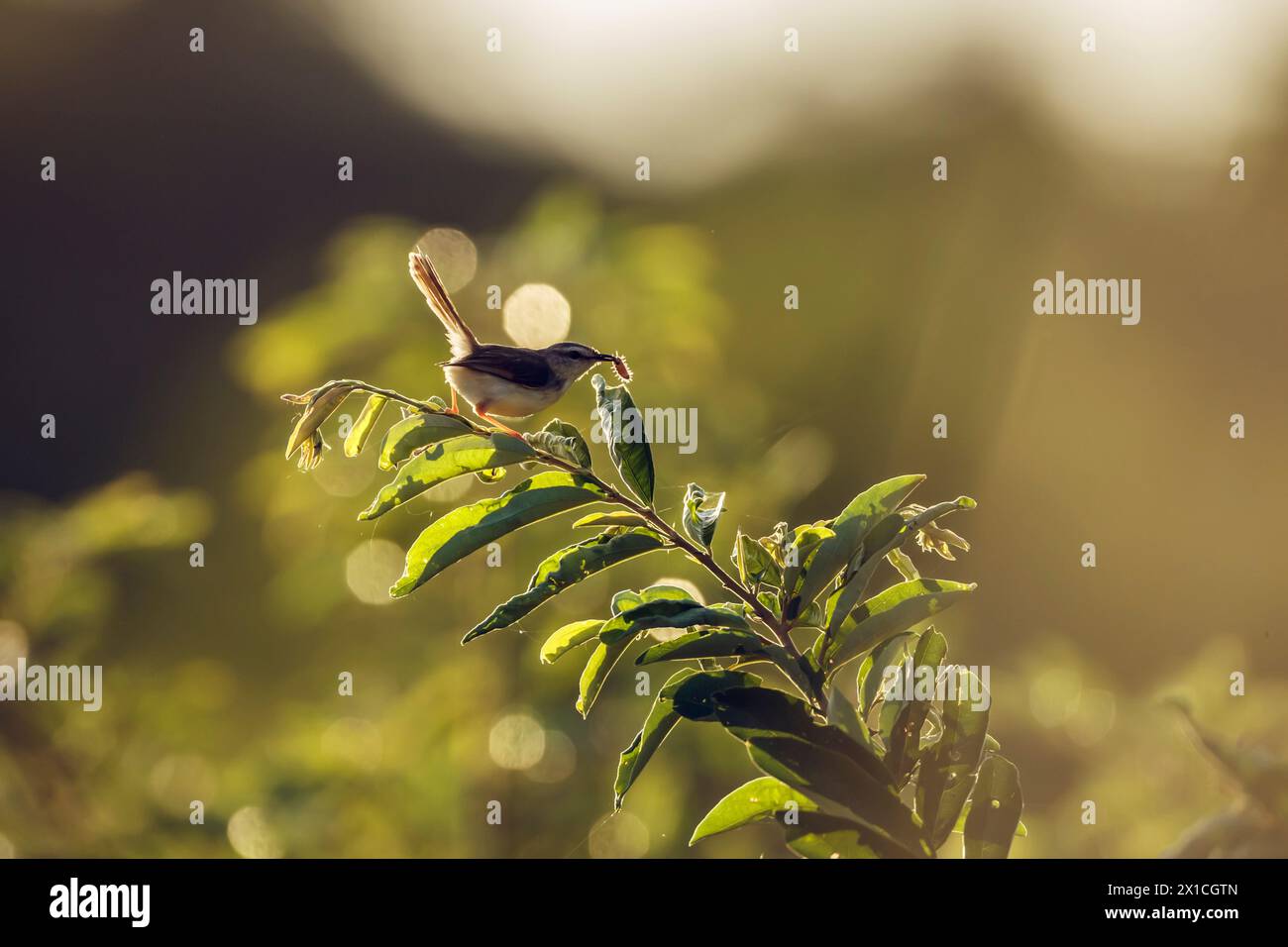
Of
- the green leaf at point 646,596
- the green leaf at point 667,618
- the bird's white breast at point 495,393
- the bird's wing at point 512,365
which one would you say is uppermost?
the bird's wing at point 512,365

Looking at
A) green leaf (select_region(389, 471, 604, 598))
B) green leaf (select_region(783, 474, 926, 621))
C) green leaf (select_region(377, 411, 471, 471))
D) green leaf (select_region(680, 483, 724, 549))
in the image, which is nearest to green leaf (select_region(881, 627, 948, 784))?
green leaf (select_region(783, 474, 926, 621))

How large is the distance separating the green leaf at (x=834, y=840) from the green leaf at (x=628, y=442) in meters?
0.32

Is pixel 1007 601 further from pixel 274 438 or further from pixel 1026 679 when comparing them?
pixel 274 438

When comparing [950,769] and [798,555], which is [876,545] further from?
[950,769]

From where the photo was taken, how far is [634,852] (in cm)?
247

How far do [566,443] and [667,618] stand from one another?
23cm

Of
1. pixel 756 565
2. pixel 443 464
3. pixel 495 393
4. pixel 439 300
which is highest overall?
pixel 439 300

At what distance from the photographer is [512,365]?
1.88 meters

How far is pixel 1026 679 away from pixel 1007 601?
Answer: 290 centimetres

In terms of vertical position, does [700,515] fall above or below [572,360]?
below

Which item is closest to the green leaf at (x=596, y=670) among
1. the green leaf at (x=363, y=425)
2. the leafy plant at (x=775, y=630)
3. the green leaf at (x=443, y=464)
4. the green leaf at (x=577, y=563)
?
the leafy plant at (x=775, y=630)

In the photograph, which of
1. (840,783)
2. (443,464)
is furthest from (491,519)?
(840,783)

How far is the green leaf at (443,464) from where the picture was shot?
3.24 ft

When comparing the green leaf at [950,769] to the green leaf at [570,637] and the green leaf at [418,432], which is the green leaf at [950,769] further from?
the green leaf at [418,432]
